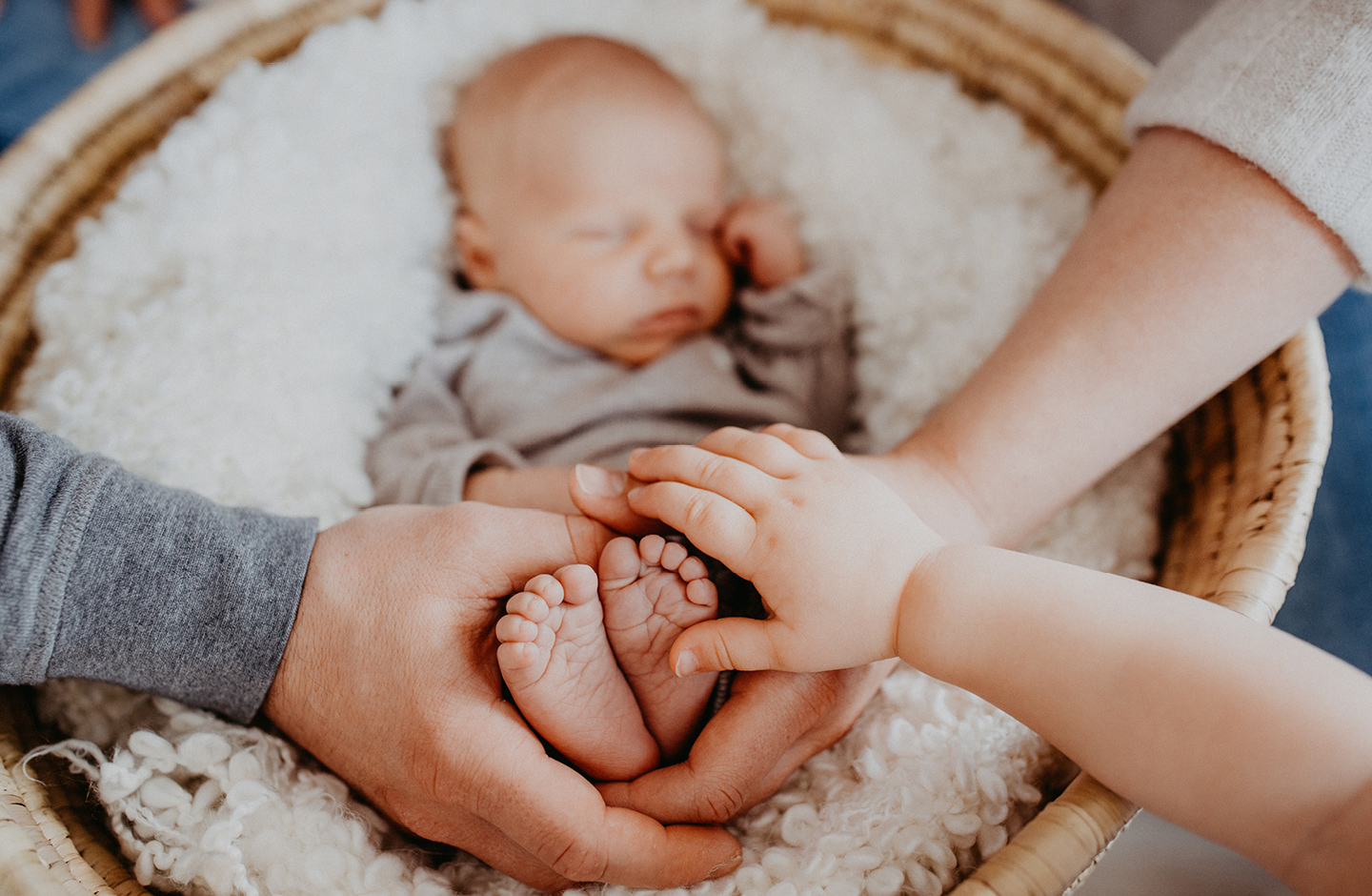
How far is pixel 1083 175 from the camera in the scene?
104 cm

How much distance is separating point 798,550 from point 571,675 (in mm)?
181

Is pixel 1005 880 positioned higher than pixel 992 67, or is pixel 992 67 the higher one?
pixel 992 67

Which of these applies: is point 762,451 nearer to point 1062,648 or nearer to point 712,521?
point 712,521

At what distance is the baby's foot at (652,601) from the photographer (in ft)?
2.13

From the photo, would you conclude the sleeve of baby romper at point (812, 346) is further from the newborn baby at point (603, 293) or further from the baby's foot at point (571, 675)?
the baby's foot at point (571, 675)

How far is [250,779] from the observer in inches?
25.8

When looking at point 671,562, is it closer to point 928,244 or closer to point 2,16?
point 928,244

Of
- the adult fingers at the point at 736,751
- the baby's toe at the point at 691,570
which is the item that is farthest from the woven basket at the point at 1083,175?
the baby's toe at the point at 691,570

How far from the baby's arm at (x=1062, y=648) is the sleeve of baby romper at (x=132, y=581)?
29cm

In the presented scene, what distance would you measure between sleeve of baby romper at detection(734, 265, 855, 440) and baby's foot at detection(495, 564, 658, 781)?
47 centimetres

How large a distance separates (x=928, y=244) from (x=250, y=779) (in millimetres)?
859

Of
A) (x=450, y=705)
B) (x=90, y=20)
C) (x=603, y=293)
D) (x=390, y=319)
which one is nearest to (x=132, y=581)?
(x=450, y=705)

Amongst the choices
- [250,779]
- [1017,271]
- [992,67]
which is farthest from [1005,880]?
[992,67]

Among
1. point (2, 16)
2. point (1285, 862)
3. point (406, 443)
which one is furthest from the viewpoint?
point (2, 16)
